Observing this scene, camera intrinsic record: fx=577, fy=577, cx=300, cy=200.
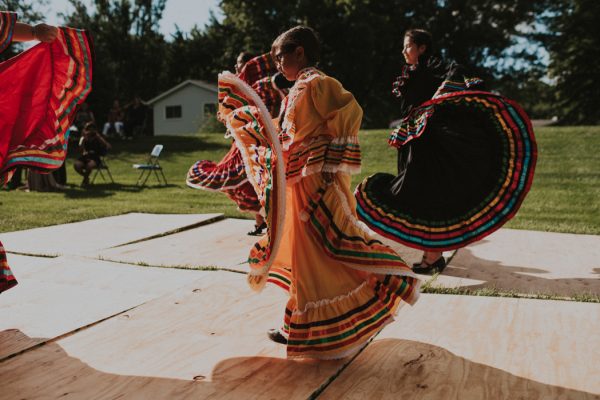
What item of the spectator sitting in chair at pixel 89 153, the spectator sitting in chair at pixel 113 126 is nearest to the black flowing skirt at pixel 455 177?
the spectator sitting in chair at pixel 89 153

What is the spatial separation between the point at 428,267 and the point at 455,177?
3.24ft

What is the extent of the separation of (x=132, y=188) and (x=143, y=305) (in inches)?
348

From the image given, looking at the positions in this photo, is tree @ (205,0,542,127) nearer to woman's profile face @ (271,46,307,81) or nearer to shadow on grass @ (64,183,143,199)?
shadow on grass @ (64,183,143,199)

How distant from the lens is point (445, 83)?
4.32 m

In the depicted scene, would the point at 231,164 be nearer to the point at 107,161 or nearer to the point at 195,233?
the point at 195,233

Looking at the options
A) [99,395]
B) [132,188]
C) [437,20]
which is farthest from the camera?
[437,20]

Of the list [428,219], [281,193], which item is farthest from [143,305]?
[428,219]

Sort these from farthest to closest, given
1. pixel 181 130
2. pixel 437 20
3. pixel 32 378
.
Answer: pixel 181 130 < pixel 437 20 < pixel 32 378

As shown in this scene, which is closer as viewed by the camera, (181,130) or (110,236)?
(110,236)

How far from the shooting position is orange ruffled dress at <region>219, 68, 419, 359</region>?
8.89 feet

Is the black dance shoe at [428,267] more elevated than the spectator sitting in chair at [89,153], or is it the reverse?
the spectator sitting in chair at [89,153]

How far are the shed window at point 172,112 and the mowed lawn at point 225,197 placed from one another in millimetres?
23253

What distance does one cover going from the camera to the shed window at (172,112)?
4081 centimetres

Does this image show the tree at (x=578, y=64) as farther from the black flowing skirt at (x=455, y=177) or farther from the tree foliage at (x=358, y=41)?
the black flowing skirt at (x=455, y=177)
